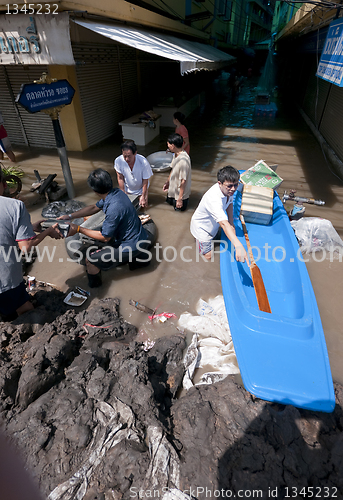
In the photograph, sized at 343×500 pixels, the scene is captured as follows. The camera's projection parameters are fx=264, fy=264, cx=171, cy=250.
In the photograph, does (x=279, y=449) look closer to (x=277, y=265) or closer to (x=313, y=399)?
(x=313, y=399)

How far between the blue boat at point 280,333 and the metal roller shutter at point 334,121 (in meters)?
5.59

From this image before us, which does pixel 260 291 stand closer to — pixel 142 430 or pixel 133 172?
pixel 142 430

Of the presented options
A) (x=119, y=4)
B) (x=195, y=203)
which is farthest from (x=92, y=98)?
(x=195, y=203)

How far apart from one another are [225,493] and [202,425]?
427mm

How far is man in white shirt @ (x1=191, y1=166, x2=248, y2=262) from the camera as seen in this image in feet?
10.7

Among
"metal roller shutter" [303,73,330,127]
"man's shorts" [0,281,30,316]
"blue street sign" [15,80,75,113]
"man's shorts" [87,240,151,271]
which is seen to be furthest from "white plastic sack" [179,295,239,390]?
"metal roller shutter" [303,73,330,127]

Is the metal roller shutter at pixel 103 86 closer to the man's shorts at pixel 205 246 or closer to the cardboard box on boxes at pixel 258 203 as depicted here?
the cardboard box on boxes at pixel 258 203

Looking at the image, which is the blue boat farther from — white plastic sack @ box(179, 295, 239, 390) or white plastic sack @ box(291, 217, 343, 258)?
white plastic sack @ box(291, 217, 343, 258)

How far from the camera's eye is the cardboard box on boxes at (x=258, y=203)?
4.55 metres

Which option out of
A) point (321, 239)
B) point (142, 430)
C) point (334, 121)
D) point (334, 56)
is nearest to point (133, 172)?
point (321, 239)

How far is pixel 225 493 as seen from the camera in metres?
1.77

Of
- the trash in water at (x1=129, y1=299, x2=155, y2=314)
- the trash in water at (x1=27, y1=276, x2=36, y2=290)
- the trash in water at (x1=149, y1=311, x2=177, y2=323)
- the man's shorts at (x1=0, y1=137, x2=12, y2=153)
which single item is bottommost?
the trash in water at (x1=149, y1=311, x2=177, y2=323)

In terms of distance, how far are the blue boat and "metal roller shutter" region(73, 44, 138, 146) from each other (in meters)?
6.56

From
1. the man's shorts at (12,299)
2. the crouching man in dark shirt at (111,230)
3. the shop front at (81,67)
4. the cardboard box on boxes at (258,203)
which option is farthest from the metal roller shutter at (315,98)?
the man's shorts at (12,299)
